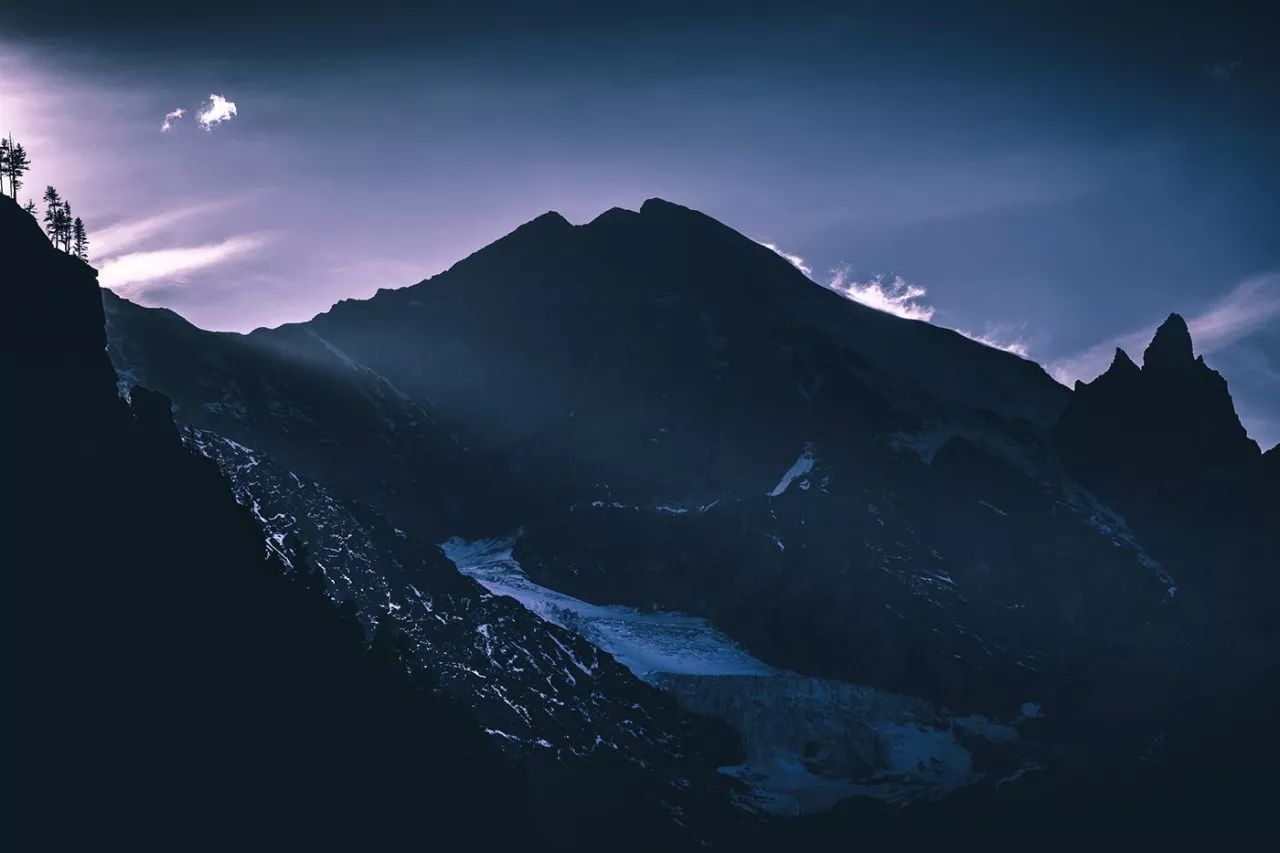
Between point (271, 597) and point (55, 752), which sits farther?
point (271, 597)

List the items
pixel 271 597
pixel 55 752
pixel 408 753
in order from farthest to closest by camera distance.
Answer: pixel 408 753 < pixel 271 597 < pixel 55 752

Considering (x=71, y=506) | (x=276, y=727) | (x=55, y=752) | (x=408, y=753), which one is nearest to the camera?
(x=55, y=752)

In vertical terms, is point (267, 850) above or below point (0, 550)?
below

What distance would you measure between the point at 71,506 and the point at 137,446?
17.3 meters

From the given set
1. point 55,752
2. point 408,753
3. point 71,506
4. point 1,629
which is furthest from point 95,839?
point 408,753

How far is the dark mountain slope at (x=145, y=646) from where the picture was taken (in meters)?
130

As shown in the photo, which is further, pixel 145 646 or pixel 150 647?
pixel 150 647

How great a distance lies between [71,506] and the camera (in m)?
141

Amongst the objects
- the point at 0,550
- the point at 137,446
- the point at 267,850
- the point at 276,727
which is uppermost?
the point at 137,446

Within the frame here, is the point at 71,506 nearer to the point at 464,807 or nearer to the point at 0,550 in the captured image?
the point at 0,550

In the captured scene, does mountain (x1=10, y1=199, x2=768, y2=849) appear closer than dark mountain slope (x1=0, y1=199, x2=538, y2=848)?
No

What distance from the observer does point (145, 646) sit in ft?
465

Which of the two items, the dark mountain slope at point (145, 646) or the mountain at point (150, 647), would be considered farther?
the mountain at point (150, 647)

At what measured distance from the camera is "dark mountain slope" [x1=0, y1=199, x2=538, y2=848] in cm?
13025
